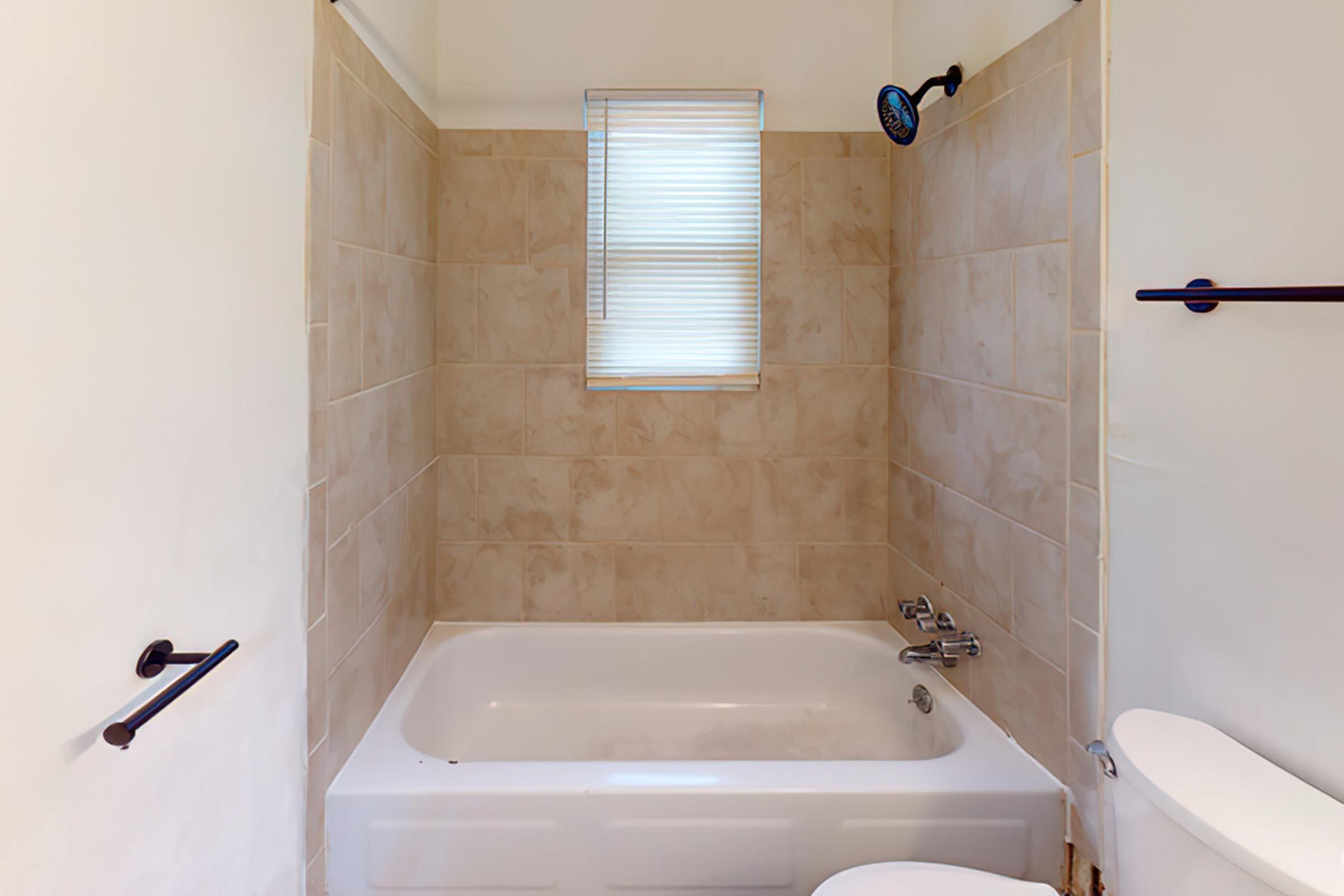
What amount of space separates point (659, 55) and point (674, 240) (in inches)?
21.1

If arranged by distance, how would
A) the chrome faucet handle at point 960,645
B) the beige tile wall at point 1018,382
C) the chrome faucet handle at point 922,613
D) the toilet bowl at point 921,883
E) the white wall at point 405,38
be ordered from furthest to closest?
the chrome faucet handle at point 922,613 < the chrome faucet handle at point 960,645 < the white wall at point 405,38 < the beige tile wall at point 1018,382 < the toilet bowl at point 921,883

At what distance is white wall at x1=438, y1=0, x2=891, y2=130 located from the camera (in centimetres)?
244

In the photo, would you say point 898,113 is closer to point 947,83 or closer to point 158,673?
point 947,83

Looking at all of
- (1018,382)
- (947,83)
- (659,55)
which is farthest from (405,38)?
(1018,382)

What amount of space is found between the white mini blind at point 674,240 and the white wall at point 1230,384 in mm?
1242

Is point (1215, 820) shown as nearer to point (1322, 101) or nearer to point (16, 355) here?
point (1322, 101)

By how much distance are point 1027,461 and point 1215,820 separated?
2.84 feet

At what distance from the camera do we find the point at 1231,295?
1035 mm

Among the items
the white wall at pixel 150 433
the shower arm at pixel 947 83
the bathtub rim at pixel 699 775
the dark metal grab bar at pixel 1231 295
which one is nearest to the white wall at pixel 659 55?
the shower arm at pixel 947 83

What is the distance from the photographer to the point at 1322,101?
0.97 metres

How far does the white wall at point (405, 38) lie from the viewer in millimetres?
1717

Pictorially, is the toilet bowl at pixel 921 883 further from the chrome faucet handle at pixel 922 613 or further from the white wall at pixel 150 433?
the white wall at pixel 150 433

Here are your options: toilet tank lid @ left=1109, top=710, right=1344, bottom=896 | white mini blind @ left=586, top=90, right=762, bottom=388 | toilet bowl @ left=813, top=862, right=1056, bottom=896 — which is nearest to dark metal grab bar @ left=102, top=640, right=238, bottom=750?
toilet bowl @ left=813, top=862, right=1056, bottom=896

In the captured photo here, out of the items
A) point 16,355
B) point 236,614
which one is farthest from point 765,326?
point 16,355
